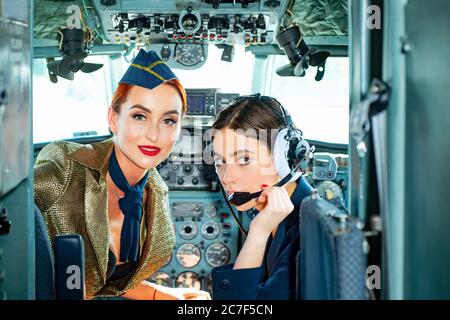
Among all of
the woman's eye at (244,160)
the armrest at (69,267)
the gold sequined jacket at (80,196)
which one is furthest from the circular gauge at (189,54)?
the armrest at (69,267)

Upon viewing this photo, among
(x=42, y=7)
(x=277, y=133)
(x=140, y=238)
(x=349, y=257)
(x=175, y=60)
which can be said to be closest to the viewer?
(x=349, y=257)

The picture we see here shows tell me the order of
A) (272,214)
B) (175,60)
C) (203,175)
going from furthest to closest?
(203,175) < (175,60) < (272,214)

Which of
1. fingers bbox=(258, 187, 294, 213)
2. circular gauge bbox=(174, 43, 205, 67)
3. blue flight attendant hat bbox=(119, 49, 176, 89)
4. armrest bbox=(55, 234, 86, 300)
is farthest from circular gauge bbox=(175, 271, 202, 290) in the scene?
armrest bbox=(55, 234, 86, 300)

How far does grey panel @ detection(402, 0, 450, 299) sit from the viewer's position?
1.57m

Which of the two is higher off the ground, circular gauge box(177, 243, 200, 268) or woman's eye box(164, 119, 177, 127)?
woman's eye box(164, 119, 177, 127)

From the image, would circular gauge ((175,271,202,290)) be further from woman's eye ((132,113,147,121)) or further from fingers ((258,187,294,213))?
fingers ((258,187,294,213))

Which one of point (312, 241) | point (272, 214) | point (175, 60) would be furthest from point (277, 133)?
point (175, 60)

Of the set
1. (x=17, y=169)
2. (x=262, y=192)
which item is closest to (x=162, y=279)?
(x=262, y=192)

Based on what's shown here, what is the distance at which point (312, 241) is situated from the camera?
1.87m

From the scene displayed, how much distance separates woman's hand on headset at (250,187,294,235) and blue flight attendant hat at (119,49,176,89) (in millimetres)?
952

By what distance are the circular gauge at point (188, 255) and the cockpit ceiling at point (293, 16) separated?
1.71m

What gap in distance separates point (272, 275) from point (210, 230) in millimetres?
2375

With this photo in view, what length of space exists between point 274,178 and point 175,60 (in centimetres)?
160

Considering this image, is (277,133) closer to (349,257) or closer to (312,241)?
(312,241)
